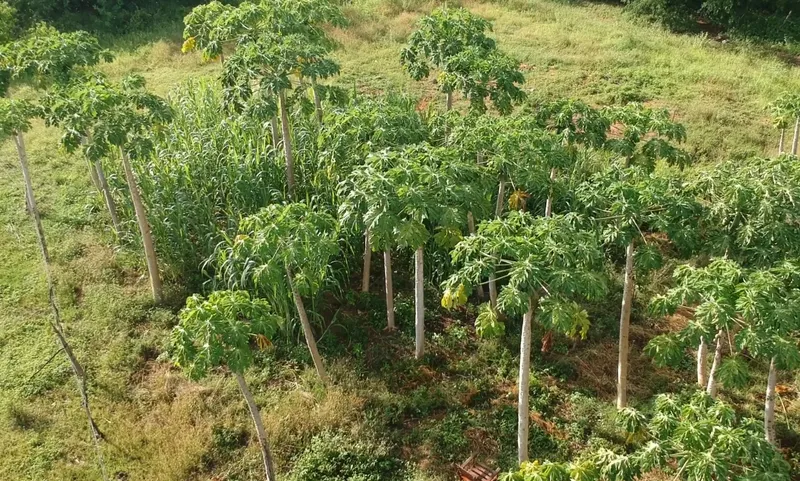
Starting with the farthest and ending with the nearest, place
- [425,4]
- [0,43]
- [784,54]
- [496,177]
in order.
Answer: [425,4] < [784,54] < [0,43] < [496,177]

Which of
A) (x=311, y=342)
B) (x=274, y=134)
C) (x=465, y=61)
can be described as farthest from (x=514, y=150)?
(x=274, y=134)

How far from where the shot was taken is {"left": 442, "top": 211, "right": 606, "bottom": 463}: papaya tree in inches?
182

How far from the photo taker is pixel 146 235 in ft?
25.0

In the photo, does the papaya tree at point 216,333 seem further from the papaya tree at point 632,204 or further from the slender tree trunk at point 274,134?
the slender tree trunk at point 274,134

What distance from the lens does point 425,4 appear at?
59.1 ft

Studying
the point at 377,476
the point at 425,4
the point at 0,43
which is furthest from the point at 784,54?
the point at 0,43

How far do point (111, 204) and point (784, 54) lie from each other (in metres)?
15.1

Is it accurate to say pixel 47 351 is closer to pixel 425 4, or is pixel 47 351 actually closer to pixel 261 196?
pixel 261 196

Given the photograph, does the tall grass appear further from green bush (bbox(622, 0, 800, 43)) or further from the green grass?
green bush (bbox(622, 0, 800, 43))

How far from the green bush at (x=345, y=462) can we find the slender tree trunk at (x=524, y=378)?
1080mm

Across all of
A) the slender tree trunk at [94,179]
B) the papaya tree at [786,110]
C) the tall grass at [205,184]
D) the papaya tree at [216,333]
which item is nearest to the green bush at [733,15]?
the papaya tree at [786,110]

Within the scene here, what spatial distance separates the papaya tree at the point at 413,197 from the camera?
18.4 ft

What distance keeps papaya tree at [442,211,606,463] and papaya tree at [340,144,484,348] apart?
61 centimetres

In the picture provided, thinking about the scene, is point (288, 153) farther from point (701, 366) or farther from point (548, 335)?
point (701, 366)
